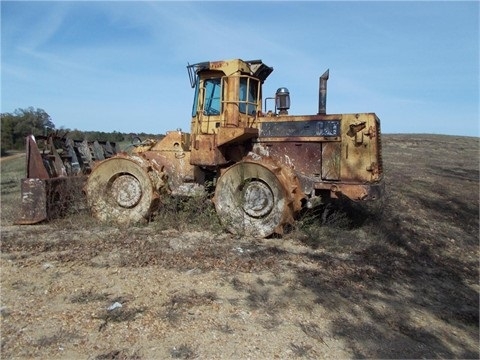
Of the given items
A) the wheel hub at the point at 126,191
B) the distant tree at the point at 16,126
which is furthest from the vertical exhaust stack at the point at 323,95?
the distant tree at the point at 16,126

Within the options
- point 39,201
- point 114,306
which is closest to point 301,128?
point 114,306

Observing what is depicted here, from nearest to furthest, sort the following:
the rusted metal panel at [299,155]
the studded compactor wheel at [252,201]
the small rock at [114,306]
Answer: the small rock at [114,306] < the studded compactor wheel at [252,201] < the rusted metal panel at [299,155]

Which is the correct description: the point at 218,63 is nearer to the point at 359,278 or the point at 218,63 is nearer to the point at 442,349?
the point at 359,278

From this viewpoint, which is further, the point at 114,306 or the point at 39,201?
the point at 39,201

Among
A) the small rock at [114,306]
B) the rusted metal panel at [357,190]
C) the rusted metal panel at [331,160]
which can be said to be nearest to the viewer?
the small rock at [114,306]

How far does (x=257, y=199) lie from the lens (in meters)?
7.28

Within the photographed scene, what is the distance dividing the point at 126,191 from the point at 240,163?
2.30 meters

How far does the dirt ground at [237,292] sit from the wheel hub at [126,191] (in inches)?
24.2

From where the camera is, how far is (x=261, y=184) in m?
7.29

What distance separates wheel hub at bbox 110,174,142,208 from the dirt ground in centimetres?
61

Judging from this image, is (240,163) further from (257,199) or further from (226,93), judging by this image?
(226,93)

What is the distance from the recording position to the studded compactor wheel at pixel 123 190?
8023mm

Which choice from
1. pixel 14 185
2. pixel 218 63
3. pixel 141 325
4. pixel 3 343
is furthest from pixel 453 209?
pixel 14 185

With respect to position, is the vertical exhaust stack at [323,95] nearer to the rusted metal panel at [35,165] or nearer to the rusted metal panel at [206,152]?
the rusted metal panel at [206,152]
